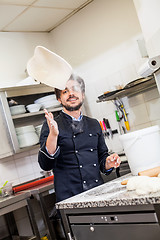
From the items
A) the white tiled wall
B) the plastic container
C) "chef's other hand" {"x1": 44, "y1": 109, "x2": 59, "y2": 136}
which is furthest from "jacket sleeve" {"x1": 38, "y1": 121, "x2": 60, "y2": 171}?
the white tiled wall

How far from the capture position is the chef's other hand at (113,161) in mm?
1899

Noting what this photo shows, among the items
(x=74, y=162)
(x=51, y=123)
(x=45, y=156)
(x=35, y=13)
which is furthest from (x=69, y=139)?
(x=35, y=13)

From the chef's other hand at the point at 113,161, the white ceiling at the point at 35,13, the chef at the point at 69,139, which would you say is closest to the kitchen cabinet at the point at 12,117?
the white ceiling at the point at 35,13

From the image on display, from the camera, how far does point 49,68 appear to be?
2.04 metres

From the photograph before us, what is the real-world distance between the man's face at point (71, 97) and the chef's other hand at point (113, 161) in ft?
1.36

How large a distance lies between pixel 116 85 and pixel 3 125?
1.26m

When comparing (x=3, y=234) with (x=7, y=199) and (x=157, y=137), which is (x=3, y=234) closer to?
(x=7, y=199)

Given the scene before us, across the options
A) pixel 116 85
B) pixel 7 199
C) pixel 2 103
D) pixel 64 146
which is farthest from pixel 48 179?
pixel 64 146

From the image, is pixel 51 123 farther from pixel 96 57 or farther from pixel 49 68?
pixel 96 57

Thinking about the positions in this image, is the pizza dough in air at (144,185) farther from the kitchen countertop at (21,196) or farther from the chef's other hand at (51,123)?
the kitchen countertop at (21,196)

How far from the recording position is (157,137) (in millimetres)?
1858

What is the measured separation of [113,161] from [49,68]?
675mm

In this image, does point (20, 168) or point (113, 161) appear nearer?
point (113, 161)

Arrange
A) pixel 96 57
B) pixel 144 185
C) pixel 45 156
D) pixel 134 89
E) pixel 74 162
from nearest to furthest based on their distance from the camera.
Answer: pixel 144 185 → pixel 45 156 → pixel 74 162 → pixel 134 89 → pixel 96 57
